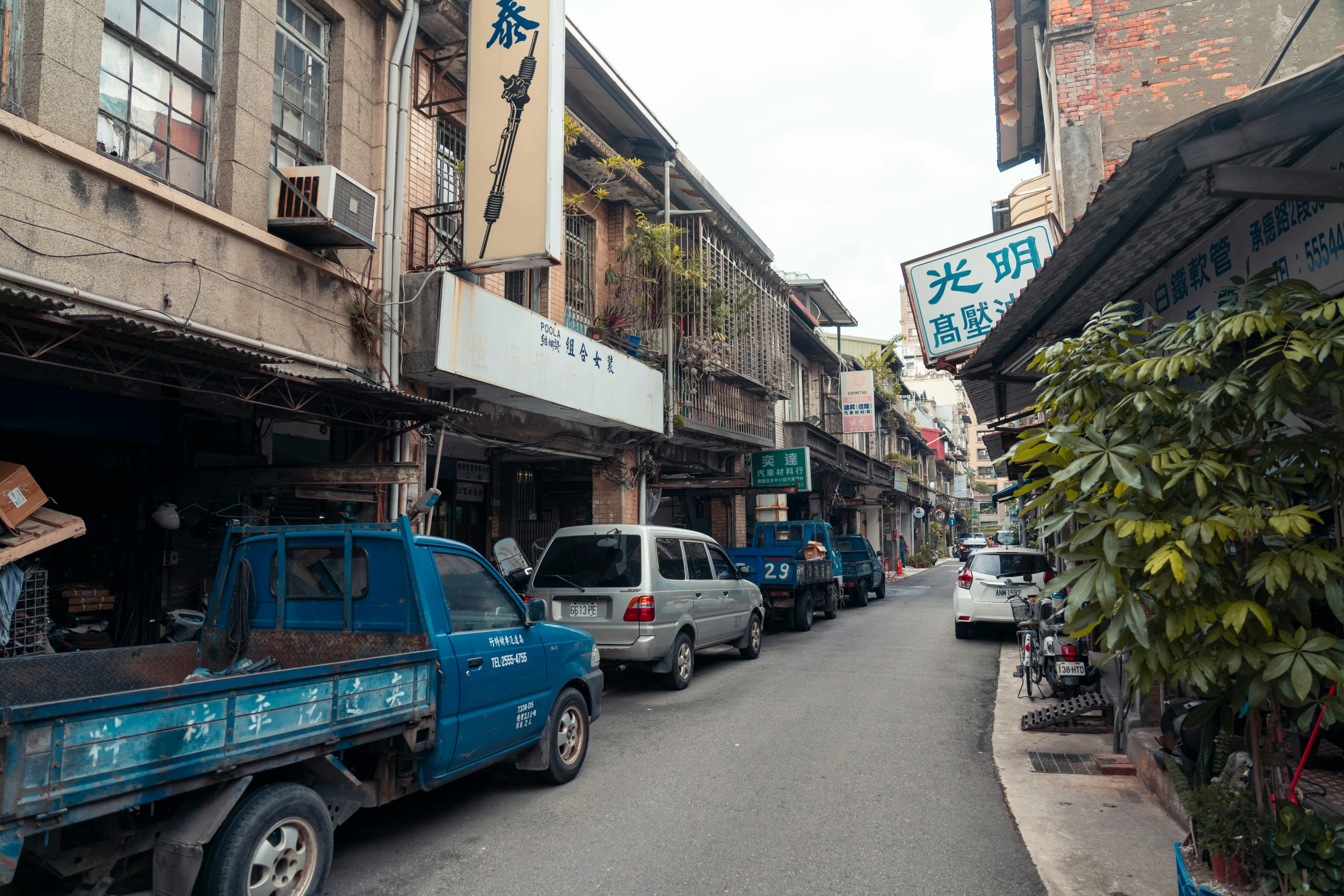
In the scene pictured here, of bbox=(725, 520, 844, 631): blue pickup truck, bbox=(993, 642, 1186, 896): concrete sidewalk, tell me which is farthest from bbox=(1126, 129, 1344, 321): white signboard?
bbox=(725, 520, 844, 631): blue pickup truck

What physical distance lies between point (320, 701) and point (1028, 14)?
41.9 feet

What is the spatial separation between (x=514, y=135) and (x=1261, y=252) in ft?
24.2

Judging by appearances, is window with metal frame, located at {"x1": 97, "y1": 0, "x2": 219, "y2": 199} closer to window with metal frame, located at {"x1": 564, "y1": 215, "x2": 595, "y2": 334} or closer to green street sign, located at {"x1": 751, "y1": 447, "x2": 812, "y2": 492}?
window with metal frame, located at {"x1": 564, "y1": 215, "x2": 595, "y2": 334}

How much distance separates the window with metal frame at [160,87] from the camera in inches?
276

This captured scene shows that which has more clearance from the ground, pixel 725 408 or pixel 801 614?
pixel 725 408

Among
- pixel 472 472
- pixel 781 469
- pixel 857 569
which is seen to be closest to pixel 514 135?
pixel 472 472

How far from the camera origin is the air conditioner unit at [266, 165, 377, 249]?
830cm

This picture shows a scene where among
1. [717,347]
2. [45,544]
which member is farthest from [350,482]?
[717,347]

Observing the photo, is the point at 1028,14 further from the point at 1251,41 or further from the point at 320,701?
the point at 320,701

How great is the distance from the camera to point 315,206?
8.34 meters

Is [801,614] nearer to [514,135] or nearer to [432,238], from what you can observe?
[432,238]

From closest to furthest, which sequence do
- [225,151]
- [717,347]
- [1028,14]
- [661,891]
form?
[661,891] < [225,151] < [1028,14] < [717,347]

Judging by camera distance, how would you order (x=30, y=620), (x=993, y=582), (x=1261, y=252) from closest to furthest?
(x=1261, y=252), (x=30, y=620), (x=993, y=582)

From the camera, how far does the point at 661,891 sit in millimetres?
4406
